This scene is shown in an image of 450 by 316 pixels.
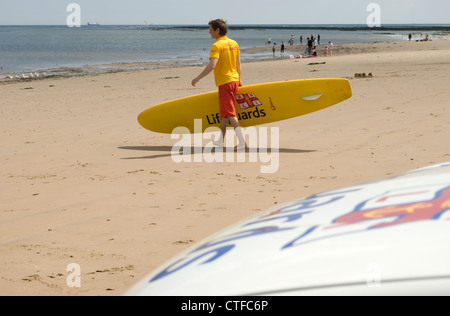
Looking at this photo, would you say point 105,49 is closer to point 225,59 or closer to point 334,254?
point 225,59

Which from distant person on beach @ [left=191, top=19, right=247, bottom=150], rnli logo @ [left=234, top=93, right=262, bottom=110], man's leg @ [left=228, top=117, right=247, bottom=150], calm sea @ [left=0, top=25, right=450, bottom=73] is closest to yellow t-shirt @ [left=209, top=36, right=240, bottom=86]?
distant person on beach @ [left=191, top=19, right=247, bottom=150]

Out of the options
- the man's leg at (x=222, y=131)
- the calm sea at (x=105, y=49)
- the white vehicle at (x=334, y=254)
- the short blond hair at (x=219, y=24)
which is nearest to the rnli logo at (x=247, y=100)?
the man's leg at (x=222, y=131)

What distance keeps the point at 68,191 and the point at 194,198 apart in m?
1.27

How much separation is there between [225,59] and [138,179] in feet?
6.37

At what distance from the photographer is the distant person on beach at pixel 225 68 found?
7605 millimetres

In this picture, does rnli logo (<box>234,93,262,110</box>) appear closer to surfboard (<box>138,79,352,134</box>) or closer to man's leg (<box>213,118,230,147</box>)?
surfboard (<box>138,79,352,134</box>)

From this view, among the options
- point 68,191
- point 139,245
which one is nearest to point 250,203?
point 139,245

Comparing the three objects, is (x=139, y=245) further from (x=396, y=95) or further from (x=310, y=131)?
(x=396, y=95)

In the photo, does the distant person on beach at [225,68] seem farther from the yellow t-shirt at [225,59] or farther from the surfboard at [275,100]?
the surfboard at [275,100]

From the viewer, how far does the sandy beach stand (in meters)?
4.22

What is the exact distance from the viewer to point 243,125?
858 cm

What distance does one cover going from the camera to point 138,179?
6.57 metres

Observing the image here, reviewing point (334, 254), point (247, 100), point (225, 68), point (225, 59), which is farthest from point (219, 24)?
point (334, 254)
